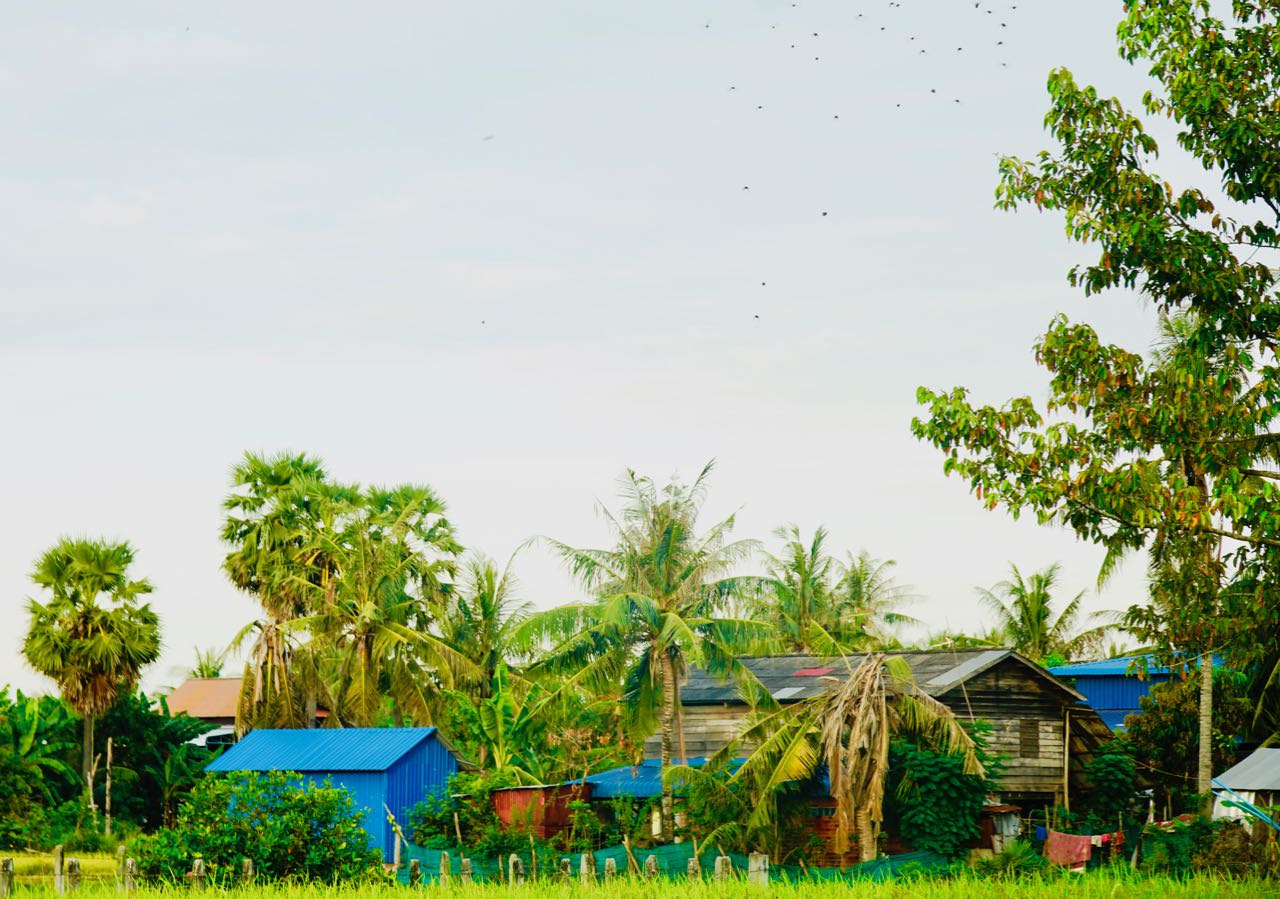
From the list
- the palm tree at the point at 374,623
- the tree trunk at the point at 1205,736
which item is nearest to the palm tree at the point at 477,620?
the palm tree at the point at 374,623

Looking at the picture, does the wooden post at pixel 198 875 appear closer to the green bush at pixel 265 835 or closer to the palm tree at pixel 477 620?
the green bush at pixel 265 835

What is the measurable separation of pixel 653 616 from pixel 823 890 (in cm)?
1448

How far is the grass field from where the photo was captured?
51.1ft

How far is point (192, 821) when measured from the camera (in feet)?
63.8

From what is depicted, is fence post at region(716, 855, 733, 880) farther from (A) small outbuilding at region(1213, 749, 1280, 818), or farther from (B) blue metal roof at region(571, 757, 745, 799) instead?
Answer: (B) blue metal roof at region(571, 757, 745, 799)

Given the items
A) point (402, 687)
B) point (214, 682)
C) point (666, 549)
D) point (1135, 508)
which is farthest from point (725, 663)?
point (214, 682)

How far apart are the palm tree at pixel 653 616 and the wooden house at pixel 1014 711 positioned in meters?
2.14

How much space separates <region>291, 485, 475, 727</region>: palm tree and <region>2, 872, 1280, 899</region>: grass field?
21670 mm

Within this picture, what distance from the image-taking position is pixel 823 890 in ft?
53.8

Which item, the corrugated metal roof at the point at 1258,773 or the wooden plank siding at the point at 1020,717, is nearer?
the corrugated metal roof at the point at 1258,773

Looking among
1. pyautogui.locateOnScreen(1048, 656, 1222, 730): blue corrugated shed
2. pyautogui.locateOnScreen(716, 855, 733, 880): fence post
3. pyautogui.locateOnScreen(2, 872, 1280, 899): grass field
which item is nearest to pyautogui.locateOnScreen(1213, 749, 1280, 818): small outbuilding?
pyautogui.locateOnScreen(2, 872, 1280, 899): grass field

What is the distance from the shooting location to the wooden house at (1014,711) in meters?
32.1

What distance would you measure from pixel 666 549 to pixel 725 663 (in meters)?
2.85

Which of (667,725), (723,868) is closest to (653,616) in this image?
(667,725)
